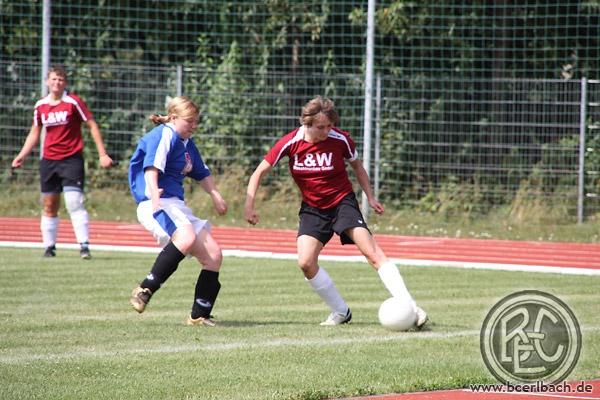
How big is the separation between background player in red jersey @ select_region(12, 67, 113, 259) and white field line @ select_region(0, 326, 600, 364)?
6421mm

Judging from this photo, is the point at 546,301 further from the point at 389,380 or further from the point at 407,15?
the point at 407,15

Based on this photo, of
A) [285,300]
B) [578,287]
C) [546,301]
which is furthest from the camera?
[578,287]

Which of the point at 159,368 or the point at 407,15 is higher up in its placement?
the point at 407,15

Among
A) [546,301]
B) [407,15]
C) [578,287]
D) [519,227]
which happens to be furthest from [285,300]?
[407,15]

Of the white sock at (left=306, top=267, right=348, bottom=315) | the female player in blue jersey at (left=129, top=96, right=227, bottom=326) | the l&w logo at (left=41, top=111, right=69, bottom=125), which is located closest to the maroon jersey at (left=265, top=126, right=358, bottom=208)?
the white sock at (left=306, top=267, right=348, bottom=315)

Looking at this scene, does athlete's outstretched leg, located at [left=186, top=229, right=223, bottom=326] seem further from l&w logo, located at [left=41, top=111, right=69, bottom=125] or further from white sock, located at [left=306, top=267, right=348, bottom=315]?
l&w logo, located at [left=41, top=111, right=69, bottom=125]

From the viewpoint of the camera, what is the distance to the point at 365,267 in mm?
14172

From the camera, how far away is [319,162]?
30.9 ft

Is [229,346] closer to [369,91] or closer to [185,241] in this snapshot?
[185,241]

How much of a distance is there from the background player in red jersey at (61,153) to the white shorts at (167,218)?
15.9ft

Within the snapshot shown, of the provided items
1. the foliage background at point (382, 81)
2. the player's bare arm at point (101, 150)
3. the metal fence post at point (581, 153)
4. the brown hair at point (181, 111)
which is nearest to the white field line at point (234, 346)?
the brown hair at point (181, 111)

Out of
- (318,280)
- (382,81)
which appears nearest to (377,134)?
(382,81)

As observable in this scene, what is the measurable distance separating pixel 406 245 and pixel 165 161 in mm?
8000

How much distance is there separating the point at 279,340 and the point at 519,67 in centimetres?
1523
